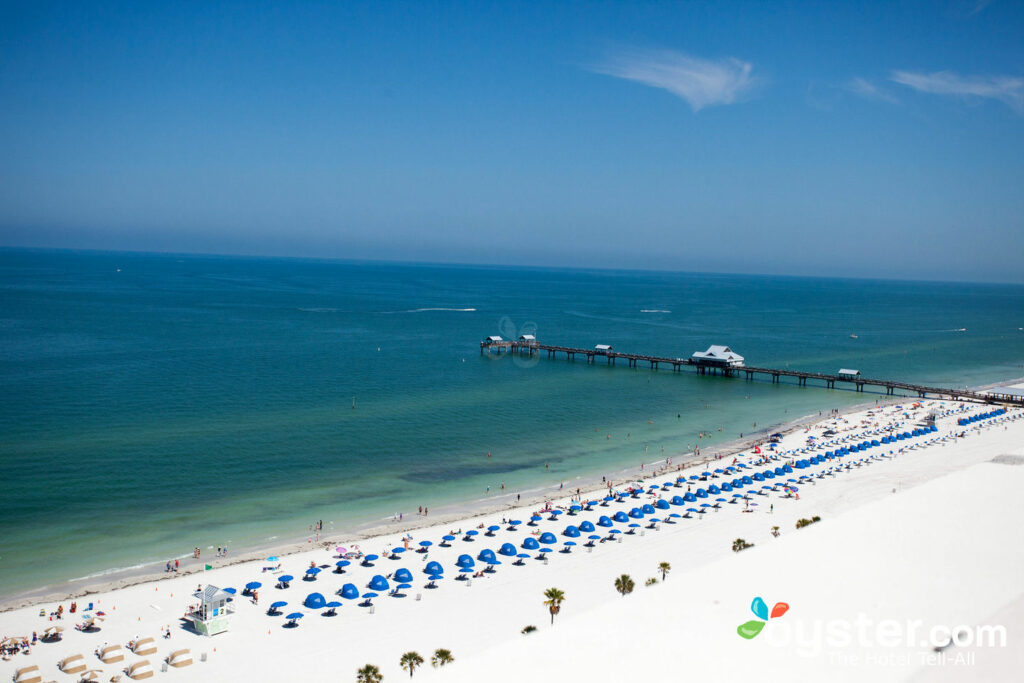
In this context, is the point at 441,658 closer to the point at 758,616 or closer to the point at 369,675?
the point at 369,675

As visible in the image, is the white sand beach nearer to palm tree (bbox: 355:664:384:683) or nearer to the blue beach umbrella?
the blue beach umbrella

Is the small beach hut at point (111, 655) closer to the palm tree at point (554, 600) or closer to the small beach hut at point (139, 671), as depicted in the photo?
the small beach hut at point (139, 671)

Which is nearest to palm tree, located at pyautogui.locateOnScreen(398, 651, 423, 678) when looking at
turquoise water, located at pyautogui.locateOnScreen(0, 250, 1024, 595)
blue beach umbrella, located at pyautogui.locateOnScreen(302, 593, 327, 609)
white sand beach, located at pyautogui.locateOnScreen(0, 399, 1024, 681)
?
white sand beach, located at pyautogui.locateOnScreen(0, 399, 1024, 681)

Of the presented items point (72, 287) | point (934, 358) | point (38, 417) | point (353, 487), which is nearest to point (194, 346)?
point (38, 417)

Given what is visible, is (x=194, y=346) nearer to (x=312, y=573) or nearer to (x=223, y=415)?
(x=223, y=415)

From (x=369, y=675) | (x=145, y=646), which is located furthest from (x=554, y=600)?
(x=145, y=646)

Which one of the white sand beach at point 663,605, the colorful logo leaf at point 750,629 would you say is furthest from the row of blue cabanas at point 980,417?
the colorful logo leaf at point 750,629

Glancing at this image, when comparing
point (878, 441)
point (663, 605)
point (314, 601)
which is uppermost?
point (663, 605)
